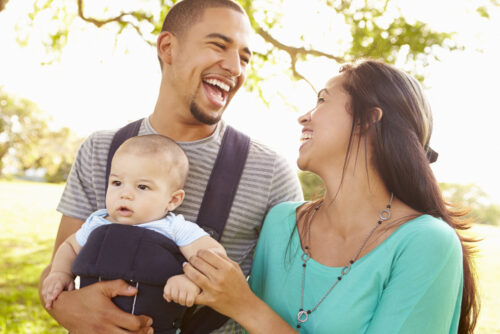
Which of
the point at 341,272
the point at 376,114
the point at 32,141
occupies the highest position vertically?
the point at 376,114

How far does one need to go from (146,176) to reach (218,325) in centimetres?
92

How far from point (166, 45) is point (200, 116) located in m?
0.64

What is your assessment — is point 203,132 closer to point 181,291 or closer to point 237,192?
point 237,192

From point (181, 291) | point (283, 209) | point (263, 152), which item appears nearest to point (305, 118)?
point (263, 152)

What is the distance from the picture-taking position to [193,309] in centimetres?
238

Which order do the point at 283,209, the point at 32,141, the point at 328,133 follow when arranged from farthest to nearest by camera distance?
the point at 32,141 → the point at 283,209 → the point at 328,133

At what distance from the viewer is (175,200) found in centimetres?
233

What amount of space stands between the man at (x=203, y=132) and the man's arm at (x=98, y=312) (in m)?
0.51

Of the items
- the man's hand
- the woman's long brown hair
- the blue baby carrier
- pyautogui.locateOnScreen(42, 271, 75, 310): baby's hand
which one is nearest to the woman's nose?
the woman's long brown hair

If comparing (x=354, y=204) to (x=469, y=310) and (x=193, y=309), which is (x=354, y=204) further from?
(x=193, y=309)

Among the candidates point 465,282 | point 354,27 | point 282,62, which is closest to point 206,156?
point 465,282

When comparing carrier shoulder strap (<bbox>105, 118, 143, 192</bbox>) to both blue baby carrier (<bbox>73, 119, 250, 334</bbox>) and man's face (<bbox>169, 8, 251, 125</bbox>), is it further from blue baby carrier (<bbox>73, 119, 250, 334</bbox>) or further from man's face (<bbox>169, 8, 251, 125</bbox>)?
blue baby carrier (<bbox>73, 119, 250, 334</bbox>)

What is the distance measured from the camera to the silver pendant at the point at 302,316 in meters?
2.10

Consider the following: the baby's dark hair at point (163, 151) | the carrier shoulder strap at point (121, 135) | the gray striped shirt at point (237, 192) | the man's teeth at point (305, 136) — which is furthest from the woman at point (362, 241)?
the carrier shoulder strap at point (121, 135)
